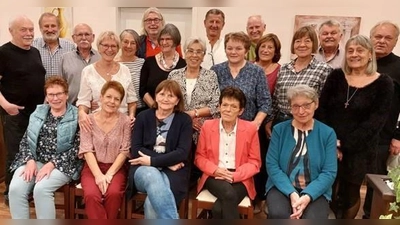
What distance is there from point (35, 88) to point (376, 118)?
222 cm

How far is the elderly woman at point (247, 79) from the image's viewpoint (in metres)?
2.52

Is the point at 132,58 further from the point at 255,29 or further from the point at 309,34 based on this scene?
the point at 309,34

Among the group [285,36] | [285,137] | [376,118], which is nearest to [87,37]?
[285,137]

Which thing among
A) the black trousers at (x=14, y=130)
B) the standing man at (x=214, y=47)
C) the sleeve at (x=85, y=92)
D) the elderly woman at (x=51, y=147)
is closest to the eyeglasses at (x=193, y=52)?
the standing man at (x=214, y=47)

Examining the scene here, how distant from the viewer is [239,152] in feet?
7.64

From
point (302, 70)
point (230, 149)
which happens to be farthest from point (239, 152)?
point (302, 70)

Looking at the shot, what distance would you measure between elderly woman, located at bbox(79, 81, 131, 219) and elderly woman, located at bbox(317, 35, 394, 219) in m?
1.19

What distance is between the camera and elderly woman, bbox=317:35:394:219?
2211 millimetres

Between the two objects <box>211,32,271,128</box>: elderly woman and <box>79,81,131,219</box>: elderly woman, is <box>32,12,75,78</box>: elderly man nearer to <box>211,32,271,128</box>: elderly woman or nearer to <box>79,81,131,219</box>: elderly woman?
<box>79,81,131,219</box>: elderly woman

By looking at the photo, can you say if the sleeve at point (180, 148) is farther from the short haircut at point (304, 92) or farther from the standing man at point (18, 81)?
the standing man at point (18, 81)

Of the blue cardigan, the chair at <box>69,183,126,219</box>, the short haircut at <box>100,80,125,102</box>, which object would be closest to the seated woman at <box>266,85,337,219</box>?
the blue cardigan

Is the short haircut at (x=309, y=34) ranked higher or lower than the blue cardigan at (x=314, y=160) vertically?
higher

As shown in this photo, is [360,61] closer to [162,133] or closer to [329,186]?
[329,186]

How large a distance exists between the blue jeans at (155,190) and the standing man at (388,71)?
1.23 m
